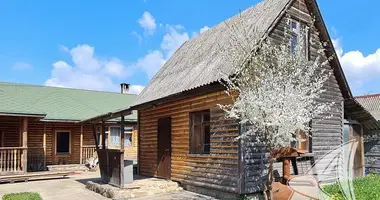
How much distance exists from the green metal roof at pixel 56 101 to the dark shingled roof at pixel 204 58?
19.9ft

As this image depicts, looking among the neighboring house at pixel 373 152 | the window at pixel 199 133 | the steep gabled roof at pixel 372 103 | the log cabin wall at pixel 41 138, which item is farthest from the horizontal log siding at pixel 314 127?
the steep gabled roof at pixel 372 103

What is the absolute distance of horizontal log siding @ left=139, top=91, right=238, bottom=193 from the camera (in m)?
9.01

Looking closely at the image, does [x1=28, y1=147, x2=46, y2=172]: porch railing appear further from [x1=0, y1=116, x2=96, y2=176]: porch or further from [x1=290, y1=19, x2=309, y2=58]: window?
[x1=290, y1=19, x2=309, y2=58]: window

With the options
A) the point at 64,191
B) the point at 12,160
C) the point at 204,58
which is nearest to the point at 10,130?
the point at 12,160

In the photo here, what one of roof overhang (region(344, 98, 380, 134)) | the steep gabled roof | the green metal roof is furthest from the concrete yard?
the steep gabled roof

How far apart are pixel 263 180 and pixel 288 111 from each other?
269 centimetres

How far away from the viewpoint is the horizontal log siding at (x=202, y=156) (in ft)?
29.6

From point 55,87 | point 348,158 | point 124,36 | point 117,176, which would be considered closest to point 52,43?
point 55,87

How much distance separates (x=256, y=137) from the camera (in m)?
8.90

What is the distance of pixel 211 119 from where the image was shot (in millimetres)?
9820

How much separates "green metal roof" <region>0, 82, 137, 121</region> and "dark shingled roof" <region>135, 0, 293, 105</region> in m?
6.05

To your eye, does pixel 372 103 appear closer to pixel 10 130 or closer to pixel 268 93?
pixel 268 93

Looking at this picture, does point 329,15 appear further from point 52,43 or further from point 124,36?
point 52,43

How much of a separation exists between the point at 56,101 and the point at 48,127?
7.03 feet
